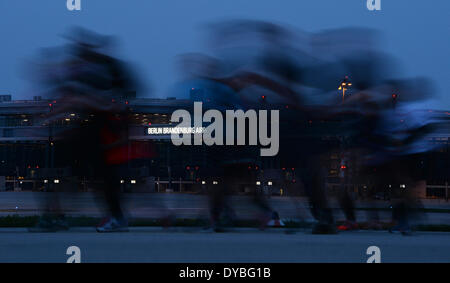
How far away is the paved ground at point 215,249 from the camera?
23.3 feet

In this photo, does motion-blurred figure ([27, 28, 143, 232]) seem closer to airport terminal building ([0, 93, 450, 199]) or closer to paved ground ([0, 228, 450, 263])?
airport terminal building ([0, 93, 450, 199])

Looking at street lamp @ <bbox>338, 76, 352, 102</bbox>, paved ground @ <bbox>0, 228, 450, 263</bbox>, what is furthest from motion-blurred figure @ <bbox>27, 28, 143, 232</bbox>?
street lamp @ <bbox>338, 76, 352, 102</bbox>

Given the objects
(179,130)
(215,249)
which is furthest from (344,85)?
(215,249)

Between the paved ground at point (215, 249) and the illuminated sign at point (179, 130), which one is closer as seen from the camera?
the paved ground at point (215, 249)

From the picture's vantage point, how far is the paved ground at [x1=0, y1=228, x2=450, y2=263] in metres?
7.09

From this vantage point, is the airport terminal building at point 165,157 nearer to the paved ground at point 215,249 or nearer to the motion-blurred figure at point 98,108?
the motion-blurred figure at point 98,108

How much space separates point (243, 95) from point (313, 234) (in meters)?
3.10

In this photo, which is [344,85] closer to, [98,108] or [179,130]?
[179,130]

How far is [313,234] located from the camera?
970cm

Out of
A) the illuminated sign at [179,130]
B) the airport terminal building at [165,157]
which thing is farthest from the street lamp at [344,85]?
the illuminated sign at [179,130]

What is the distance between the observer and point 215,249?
7586 mm

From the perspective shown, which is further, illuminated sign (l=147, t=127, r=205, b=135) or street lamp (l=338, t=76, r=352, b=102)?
street lamp (l=338, t=76, r=352, b=102)
